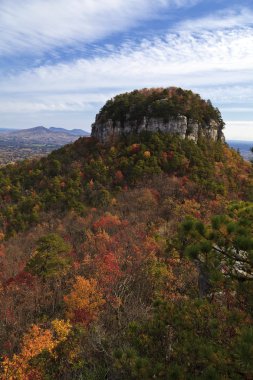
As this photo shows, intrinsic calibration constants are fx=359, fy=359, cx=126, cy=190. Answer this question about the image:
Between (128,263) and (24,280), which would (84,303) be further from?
(24,280)

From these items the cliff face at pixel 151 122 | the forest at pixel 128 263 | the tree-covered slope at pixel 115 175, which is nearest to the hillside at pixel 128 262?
the forest at pixel 128 263

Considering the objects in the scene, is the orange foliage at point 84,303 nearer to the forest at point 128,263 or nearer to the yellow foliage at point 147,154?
the forest at point 128,263

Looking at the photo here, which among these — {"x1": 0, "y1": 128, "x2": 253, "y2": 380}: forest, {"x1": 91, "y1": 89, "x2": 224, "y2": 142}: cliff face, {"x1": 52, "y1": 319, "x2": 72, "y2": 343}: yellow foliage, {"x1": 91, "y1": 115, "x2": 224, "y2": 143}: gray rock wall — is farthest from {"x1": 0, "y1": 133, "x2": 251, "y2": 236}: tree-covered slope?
{"x1": 52, "y1": 319, "x2": 72, "y2": 343}: yellow foliage

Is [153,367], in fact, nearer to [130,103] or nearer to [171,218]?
[171,218]

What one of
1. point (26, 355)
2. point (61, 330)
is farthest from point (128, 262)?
point (26, 355)

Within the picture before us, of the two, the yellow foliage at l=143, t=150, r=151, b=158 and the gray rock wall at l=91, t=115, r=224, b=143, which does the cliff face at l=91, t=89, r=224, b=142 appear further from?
the yellow foliage at l=143, t=150, r=151, b=158

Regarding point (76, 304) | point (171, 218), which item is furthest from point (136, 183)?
point (76, 304)
